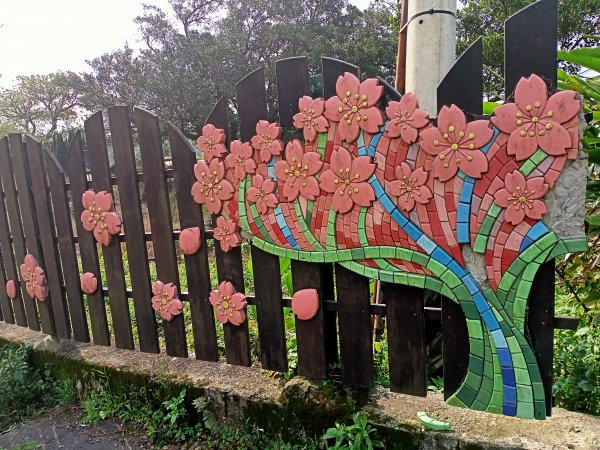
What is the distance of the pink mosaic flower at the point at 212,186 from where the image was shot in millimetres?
2135

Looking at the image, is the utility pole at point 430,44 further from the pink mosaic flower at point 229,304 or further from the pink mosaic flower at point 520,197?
the pink mosaic flower at point 229,304

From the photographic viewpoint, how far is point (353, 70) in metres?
1.77

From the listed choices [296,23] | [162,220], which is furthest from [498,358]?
[296,23]

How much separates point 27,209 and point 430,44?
107 inches

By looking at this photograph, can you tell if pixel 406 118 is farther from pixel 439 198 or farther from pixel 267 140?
pixel 267 140

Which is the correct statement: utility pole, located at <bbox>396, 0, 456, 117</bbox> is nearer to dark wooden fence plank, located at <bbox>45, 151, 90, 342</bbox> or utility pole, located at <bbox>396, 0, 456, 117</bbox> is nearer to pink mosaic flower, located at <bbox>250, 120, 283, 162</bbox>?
pink mosaic flower, located at <bbox>250, 120, 283, 162</bbox>

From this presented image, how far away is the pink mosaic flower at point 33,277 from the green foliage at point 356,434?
7.26 ft

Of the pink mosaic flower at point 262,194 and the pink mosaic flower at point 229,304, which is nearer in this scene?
the pink mosaic flower at point 262,194

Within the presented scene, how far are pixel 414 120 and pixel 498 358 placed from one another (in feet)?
3.06

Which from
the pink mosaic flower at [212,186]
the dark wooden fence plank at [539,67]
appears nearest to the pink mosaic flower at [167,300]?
the pink mosaic flower at [212,186]

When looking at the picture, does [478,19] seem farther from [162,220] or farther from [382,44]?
Result: [162,220]

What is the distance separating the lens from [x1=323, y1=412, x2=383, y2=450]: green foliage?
1.85 metres

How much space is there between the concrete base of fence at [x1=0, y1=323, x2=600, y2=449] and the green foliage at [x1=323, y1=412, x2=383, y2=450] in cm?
4

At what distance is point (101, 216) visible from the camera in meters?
2.59
